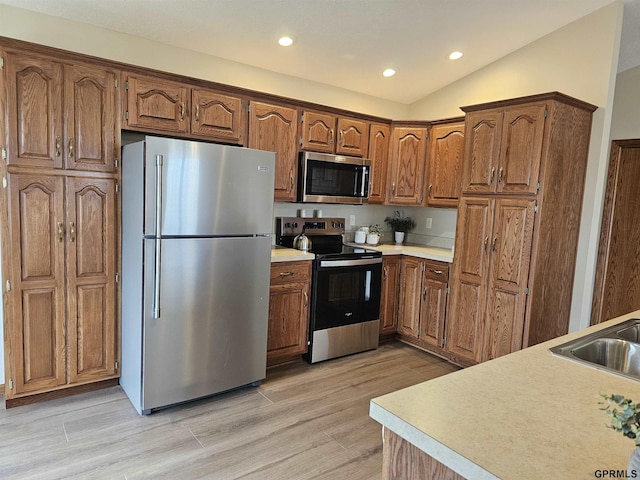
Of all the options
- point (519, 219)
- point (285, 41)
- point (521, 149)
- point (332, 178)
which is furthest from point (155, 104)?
point (519, 219)

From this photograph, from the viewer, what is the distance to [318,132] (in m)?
3.74

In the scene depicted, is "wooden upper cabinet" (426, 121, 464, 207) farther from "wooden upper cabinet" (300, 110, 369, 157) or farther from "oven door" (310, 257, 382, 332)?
"oven door" (310, 257, 382, 332)

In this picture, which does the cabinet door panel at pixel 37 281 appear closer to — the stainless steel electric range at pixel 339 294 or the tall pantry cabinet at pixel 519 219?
the stainless steel electric range at pixel 339 294

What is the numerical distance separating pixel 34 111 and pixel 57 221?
0.67 metres

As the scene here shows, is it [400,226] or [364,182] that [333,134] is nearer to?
[364,182]

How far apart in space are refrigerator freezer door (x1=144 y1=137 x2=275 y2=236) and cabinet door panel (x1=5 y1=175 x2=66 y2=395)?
665 millimetres

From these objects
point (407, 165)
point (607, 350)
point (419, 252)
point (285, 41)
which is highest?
point (285, 41)

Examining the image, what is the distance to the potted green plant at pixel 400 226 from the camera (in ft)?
15.0

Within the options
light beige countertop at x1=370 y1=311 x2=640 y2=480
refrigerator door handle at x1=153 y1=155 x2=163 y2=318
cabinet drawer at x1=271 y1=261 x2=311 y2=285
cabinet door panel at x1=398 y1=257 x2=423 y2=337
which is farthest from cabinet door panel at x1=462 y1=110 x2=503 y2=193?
refrigerator door handle at x1=153 y1=155 x2=163 y2=318

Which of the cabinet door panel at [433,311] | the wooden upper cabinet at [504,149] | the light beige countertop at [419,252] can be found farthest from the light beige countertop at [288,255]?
Answer: the wooden upper cabinet at [504,149]

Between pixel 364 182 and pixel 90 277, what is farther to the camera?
pixel 364 182

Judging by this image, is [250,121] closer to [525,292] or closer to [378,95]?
[378,95]

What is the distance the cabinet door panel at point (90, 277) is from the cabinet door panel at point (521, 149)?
282cm

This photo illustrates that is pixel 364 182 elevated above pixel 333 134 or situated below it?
below
